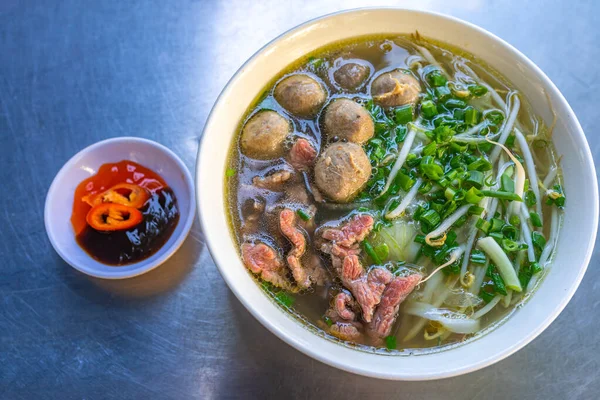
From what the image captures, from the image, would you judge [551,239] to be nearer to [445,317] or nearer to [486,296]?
[486,296]

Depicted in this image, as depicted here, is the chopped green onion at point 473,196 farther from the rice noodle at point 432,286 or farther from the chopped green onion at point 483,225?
the rice noodle at point 432,286

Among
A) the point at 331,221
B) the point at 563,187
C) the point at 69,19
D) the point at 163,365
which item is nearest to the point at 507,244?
the point at 563,187

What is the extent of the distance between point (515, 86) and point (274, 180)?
140 centimetres

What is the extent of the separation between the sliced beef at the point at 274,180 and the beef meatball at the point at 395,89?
654 mm

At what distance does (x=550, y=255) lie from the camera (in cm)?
229

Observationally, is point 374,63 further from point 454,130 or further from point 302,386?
point 302,386

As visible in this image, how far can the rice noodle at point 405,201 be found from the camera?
2.36 m

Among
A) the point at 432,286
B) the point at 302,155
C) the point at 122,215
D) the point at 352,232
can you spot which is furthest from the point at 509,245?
the point at 122,215

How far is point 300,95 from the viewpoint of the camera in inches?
99.3

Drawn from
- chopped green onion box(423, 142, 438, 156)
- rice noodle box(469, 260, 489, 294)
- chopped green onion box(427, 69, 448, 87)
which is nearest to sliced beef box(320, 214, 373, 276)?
chopped green onion box(423, 142, 438, 156)

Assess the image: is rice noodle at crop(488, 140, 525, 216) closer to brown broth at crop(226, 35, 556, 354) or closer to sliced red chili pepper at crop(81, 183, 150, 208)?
brown broth at crop(226, 35, 556, 354)

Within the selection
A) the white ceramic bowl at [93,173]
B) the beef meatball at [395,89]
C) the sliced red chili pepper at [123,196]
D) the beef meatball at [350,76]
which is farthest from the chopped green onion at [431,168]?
the sliced red chili pepper at [123,196]

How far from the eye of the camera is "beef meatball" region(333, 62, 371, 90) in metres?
2.63

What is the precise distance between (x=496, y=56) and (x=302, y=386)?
2.05 m
